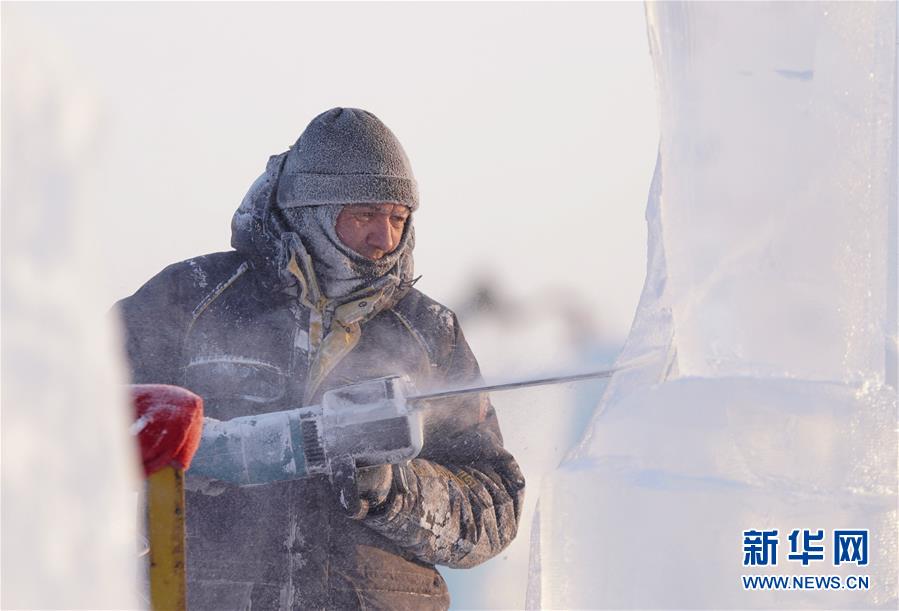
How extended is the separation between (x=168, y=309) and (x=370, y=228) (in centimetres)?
55

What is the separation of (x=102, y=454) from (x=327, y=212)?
7.20ft

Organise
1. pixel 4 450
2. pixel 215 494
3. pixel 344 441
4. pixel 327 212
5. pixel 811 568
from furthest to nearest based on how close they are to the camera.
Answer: pixel 327 212 < pixel 215 494 < pixel 344 441 < pixel 811 568 < pixel 4 450

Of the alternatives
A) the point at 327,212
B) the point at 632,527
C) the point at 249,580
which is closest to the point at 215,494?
the point at 249,580

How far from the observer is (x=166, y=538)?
1606 mm

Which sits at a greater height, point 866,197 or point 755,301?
point 866,197

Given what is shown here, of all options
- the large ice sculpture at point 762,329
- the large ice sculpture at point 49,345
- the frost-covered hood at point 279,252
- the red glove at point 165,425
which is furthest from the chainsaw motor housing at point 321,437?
the large ice sculpture at point 49,345

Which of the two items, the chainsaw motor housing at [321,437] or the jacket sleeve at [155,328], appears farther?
the jacket sleeve at [155,328]

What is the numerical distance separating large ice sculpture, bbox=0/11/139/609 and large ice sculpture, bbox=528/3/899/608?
3.83 ft

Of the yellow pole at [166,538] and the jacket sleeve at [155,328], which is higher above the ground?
the jacket sleeve at [155,328]

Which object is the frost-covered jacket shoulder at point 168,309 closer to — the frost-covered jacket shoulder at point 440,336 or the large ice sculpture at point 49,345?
the frost-covered jacket shoulder at point 440,336

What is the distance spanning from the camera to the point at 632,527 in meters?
1.97

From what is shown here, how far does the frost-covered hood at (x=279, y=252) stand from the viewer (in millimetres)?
3088

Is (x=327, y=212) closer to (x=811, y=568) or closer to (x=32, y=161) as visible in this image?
(x=811, y=568)

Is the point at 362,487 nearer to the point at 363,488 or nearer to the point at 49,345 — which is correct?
the point at 363,488
